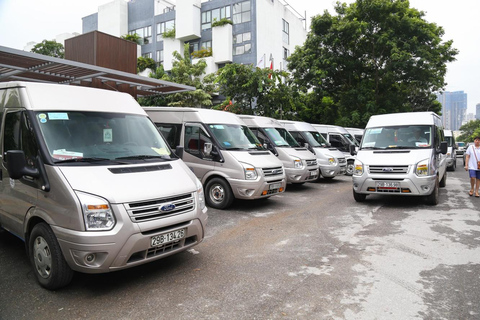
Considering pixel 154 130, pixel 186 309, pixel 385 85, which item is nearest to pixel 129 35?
pixel 385 85

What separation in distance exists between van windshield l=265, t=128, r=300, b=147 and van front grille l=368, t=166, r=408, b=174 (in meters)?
3.67

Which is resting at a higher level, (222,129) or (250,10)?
(250,10)

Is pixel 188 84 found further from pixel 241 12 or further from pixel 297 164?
pixel 297 164

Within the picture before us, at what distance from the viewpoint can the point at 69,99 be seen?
4715mm

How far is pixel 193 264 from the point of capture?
4.75 meters

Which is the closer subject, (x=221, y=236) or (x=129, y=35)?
(x=221, y=236)

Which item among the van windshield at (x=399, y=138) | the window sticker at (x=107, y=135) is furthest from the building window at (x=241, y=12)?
the window sticker at (x=107, y=135)

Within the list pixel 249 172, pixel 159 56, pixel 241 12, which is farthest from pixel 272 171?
pixel 159 56

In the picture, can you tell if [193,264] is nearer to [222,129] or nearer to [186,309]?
[186,309]

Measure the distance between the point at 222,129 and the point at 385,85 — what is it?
17.2 m

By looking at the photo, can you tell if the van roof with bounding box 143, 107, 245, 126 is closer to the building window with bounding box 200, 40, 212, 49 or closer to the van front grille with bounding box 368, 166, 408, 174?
the van front grille with bounding box 368, 166, 408, 174

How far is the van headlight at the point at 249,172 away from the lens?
790cm

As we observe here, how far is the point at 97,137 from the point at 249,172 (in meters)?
3.98

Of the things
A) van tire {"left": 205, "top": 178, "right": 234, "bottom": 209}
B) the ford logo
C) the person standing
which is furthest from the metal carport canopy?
the person standing
